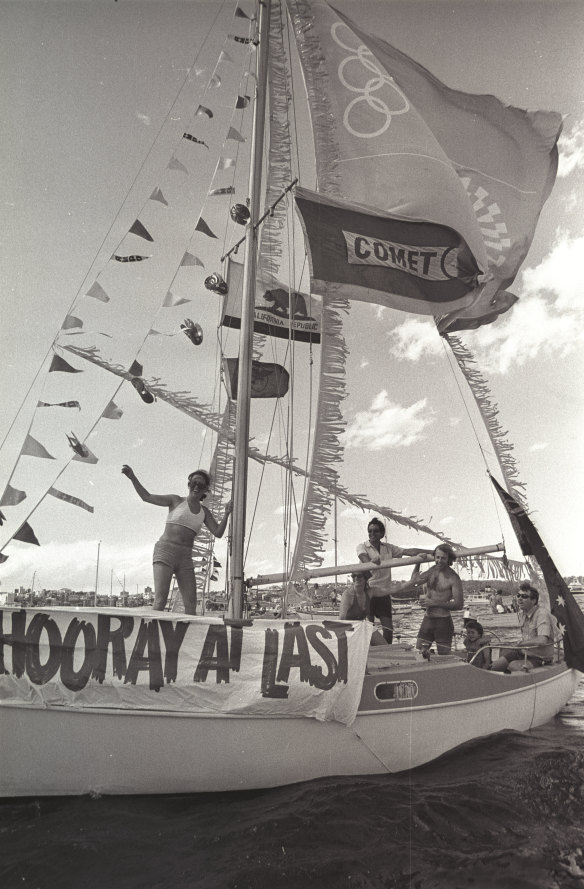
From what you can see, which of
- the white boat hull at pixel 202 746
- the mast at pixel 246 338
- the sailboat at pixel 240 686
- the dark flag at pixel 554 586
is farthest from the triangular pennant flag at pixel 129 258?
the dark flag at pixel 554 586

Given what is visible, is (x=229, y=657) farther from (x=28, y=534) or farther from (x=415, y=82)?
(x=415, y=82)

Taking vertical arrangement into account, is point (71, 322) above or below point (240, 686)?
above

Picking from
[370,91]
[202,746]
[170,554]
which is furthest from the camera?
[370,91]

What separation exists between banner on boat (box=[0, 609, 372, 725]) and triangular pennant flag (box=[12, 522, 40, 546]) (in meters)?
0.95

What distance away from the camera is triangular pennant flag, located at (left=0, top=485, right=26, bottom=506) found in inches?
220

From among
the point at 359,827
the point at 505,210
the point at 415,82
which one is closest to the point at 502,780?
the point at 359,827

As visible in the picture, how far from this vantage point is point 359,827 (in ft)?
14.4

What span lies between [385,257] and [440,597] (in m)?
4.56

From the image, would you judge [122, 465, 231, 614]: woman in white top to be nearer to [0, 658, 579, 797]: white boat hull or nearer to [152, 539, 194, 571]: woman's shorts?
[152, 539, 194, 571]: woman's shorts

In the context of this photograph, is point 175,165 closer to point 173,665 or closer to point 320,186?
point 320,186

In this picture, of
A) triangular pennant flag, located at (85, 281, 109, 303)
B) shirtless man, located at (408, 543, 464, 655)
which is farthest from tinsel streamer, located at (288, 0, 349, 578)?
triangular pennant flag, located at (85, 281, 109, 303)

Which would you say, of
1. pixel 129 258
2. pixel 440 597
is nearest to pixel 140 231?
pixel 129 258

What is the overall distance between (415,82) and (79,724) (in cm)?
1066

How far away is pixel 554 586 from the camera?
8.59 m
